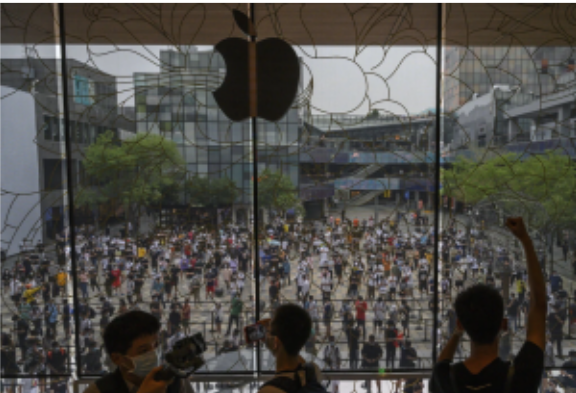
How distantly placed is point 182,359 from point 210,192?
4.76 feet

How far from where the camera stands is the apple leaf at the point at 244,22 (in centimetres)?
233

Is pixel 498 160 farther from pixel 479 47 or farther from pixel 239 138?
pixel 239 138

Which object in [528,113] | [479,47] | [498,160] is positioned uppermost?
[479,47]

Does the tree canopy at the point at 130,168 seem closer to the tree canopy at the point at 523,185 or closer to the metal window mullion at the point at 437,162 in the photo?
the metal window mullion at the point at 437,162

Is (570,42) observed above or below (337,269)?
above

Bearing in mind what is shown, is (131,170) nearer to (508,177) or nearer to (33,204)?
(33,204)

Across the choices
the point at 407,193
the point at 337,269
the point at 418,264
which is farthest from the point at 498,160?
the point at 337,269

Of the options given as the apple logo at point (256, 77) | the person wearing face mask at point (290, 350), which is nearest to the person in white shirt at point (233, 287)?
the apple logo at point (256, 77)

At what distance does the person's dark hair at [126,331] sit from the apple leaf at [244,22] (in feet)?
5.69

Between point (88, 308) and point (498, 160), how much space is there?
2.58 metres

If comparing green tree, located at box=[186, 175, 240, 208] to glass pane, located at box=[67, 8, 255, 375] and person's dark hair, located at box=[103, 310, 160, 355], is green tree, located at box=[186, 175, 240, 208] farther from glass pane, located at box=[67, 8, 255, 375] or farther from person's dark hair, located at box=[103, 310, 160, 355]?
person's dark hair, located at box=[103, 310, 160, 355]

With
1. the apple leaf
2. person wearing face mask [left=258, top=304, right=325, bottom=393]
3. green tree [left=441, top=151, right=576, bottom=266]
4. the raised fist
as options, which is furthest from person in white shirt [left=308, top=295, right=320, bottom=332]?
the apple leaf

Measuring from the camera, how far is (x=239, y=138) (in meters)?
2.39

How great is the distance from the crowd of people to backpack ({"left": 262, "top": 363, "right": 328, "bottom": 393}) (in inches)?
45.2
